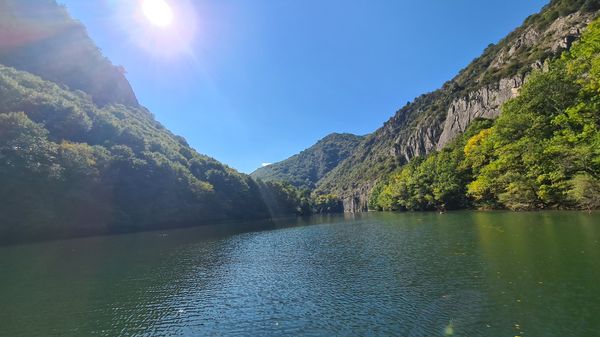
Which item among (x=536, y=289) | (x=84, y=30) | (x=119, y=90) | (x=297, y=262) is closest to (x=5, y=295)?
(x=297, y=262)

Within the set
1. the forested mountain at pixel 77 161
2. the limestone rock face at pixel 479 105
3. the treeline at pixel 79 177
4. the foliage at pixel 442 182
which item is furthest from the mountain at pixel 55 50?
the limestone rock face at pixel 479 105

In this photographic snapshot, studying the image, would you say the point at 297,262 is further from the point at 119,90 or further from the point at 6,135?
the point at 119,90

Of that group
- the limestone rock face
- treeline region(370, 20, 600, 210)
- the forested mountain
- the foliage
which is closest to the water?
treeline region(370, 20, 600, 210)

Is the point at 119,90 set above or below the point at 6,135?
above

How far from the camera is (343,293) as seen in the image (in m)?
17.5

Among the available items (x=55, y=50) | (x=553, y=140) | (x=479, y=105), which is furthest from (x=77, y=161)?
(x=479, y=105)

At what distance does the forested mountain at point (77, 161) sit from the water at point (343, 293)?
4301 centimetres

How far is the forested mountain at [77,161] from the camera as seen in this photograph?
64.3m

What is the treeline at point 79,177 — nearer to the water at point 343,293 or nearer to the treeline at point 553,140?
the water at point 343,293

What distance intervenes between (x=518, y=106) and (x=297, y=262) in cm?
4924

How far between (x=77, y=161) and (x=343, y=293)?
80883 mm

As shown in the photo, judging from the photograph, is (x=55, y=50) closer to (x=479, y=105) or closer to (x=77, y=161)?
(x=77, y=161)

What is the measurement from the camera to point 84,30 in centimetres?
18650

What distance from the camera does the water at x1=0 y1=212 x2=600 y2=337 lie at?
41.0ft
